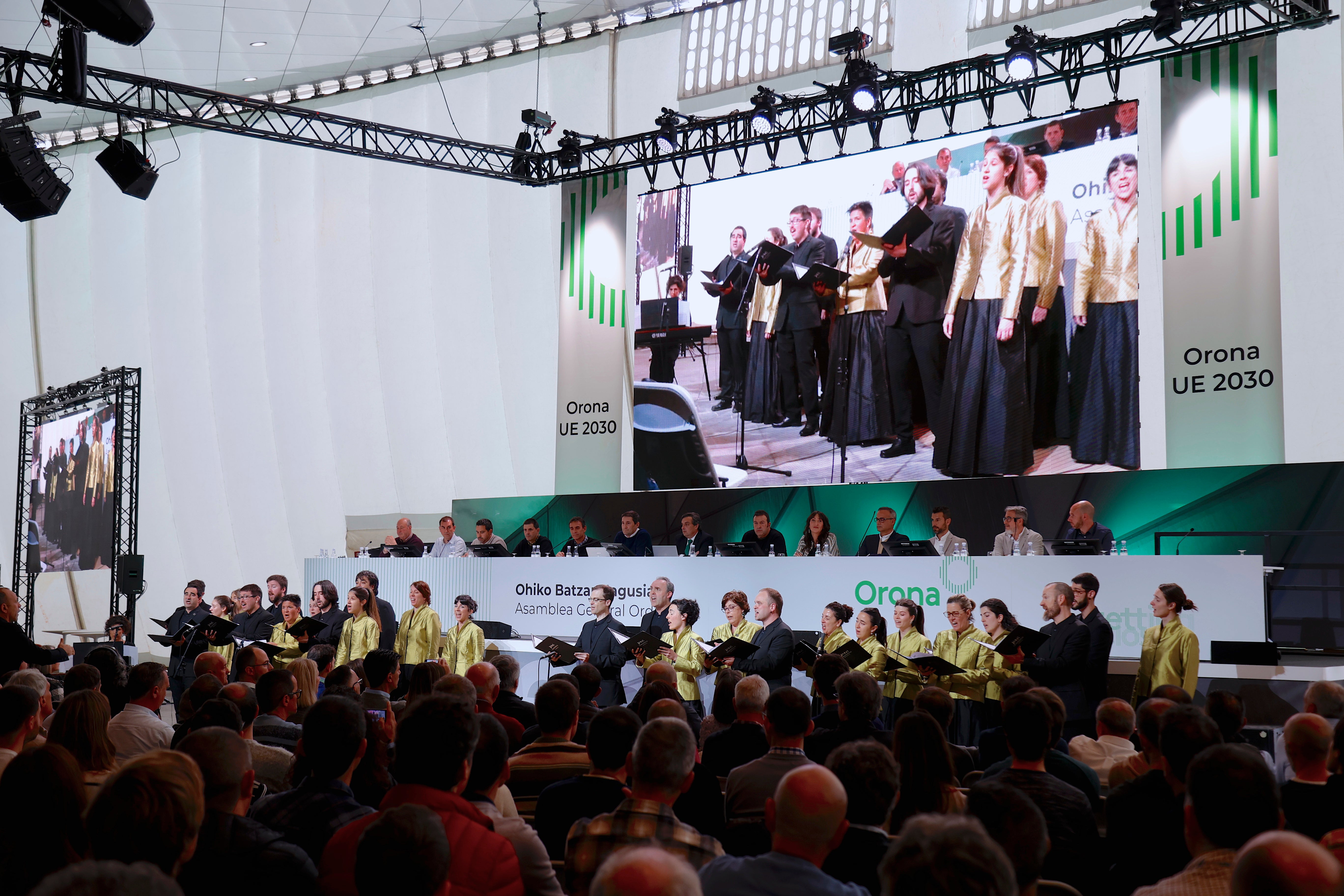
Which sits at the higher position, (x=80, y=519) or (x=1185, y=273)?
(x=1185, y=273)

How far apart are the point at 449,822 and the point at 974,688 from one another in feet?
18.8

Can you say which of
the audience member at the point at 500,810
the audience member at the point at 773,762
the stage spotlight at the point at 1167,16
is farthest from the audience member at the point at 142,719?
the stage spotlight at the point at 1167,16

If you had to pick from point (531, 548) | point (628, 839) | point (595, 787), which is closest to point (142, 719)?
point (595, 787)

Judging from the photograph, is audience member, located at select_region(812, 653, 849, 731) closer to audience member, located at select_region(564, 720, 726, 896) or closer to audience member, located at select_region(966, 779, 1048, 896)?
audience member, located at select_region(564, 720, 726, 896)

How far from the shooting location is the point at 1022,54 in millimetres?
9414

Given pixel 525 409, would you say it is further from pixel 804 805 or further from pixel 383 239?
pixel 804 805

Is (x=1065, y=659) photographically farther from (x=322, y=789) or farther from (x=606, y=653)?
(x=322, y=789)

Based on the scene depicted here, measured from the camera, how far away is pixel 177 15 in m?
14.9

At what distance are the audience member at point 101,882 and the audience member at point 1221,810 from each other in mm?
1803

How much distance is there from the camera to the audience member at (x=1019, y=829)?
2.27 metres

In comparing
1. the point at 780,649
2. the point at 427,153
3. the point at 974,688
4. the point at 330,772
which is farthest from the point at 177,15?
the point at 330,772

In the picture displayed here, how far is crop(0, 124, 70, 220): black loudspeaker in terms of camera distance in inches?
356

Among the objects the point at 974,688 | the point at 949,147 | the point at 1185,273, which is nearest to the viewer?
the point at 974,688

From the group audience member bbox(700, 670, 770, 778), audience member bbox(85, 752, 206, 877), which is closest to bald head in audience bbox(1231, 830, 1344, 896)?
audience member bbox(85, 752, 206, 877)
